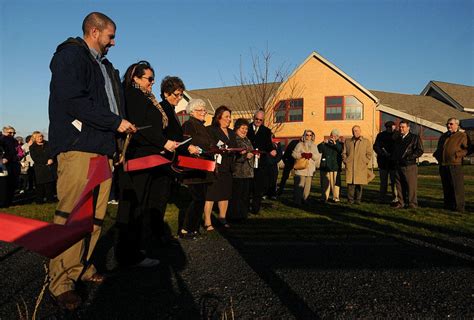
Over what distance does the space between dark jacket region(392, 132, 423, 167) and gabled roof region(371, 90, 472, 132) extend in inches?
1155

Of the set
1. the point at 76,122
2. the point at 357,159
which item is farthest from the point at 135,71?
the point at 357,159

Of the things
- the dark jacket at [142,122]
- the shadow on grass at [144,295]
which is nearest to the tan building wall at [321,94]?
the dark jacket at [142,122]

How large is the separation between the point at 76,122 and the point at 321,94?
36.9 m

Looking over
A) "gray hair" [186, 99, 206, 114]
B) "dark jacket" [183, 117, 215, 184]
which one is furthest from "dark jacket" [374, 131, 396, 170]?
"gray hair" [186, 99, 206, 114]

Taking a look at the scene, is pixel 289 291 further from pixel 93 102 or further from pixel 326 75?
pixel 326 75

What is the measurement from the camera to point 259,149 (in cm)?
858

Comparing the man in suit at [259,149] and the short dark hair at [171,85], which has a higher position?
the short dark hair at [171,85]

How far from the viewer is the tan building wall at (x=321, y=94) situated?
37469 millimetres

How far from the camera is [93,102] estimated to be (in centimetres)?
301

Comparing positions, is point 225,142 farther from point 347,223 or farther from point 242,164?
point 347,223

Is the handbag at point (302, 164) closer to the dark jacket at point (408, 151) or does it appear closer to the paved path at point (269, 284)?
the dark jacket at point (408, 151)

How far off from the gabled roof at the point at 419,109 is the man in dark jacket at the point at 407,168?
29.4 meters

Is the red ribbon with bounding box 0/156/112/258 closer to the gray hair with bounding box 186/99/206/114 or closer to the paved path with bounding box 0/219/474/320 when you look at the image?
the paved path with bounding box 0/219/474/320

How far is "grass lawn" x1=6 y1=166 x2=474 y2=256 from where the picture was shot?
230 inches
